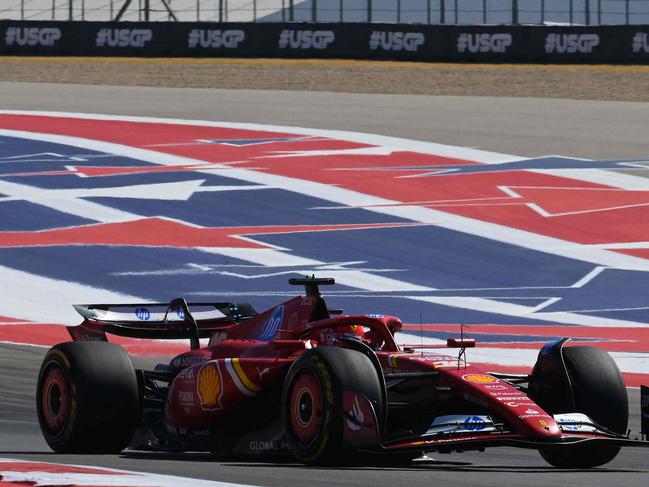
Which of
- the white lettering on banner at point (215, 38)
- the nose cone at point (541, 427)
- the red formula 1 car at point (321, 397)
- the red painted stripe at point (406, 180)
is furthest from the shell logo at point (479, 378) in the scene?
the white lettering on banner at point (215, 38)

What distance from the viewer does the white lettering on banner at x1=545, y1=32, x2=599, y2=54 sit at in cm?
4041

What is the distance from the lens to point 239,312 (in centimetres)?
1189

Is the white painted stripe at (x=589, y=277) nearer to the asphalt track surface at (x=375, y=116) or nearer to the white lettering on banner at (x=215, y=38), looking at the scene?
the asphalt track surface at (x=375, y=116)

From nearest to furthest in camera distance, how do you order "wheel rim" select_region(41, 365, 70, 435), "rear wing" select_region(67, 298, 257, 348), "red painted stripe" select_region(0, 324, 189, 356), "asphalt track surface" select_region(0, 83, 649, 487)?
"wheel rim" select_region(41, 365, 70, 435) → "rear wing" select_region(67, 298, 257, 348) → "asphalt track surface" select_region(0, 83, 649, 487) → "red painted stripe" select_region(0, 324, 189, 356)

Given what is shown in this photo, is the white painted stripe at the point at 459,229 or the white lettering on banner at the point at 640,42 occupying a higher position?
the white lettering on banner at the point at 640,42

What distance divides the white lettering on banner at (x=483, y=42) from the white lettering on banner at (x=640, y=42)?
341 cm

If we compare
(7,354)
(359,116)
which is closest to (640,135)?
(359,116)

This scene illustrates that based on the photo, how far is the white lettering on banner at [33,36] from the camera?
44438mm

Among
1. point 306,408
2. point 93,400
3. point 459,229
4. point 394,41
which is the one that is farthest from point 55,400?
point 394,41

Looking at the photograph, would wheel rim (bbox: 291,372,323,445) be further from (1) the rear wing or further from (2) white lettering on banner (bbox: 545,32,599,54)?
(2) white lettering on banner (bbox: 545,32,599,54)

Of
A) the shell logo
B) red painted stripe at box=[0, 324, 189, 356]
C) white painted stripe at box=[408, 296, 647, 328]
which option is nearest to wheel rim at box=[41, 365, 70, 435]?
the shell logo

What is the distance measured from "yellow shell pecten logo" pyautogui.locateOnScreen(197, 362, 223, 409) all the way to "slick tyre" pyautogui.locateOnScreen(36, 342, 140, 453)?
45 centimetres

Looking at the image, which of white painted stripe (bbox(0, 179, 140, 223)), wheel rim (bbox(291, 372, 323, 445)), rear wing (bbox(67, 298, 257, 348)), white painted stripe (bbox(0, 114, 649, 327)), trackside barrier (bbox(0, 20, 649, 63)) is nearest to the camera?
wheel rim (bbox(291, 372, 323, 445))

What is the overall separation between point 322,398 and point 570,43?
33401mm
